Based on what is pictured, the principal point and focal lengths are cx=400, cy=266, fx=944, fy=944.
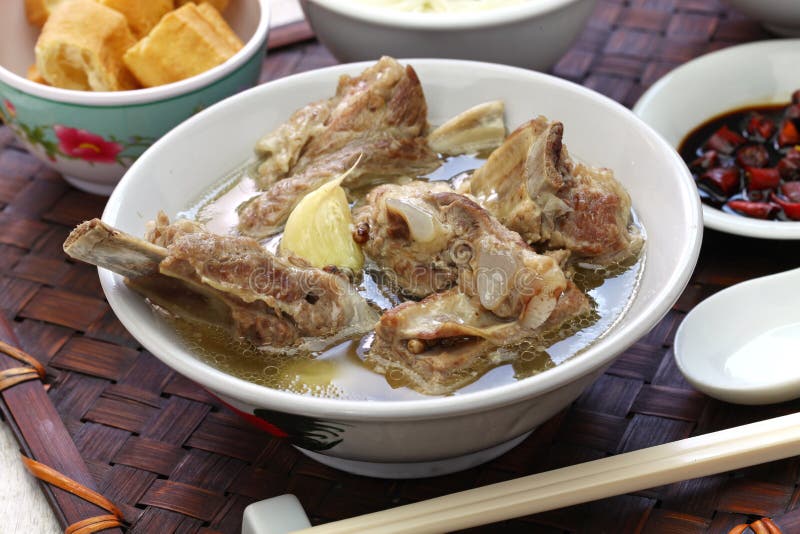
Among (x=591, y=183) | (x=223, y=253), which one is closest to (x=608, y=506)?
(x=591, y=183)

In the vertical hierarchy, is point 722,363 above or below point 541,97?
below

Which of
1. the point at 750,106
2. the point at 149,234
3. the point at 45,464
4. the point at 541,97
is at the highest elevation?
the point at 149,234

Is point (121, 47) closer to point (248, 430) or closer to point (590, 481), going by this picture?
point (248, 430)

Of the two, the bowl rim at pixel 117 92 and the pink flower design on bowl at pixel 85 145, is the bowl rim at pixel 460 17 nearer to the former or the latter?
the bowl rim at pixel 117 92

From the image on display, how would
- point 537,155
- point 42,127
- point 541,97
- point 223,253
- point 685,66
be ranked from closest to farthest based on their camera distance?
point 223,253 < point 537,155 < point 541,97 < point 42,127 < point 685,66

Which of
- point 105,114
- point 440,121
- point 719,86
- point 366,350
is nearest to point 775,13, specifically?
point 719,86

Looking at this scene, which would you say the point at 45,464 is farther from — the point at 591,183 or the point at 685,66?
the point at 685,66
